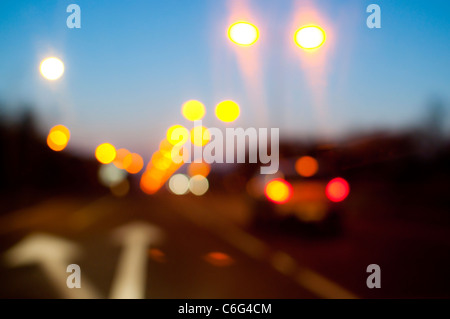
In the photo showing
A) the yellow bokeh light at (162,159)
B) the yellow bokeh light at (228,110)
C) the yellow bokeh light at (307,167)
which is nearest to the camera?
the yellow bokeh light at (307,167)

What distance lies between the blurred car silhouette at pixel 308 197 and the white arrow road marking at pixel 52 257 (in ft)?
16.4

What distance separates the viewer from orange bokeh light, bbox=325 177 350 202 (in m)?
12.4

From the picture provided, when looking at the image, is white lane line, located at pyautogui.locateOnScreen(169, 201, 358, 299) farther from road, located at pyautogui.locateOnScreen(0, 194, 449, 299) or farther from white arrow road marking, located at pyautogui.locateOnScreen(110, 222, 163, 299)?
white arrow road marking, located at pyautogui.locateOnScreen(110, 222, 163, 299)

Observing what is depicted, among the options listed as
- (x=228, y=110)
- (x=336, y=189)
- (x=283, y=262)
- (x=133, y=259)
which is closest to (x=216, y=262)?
(x=283, y=262)

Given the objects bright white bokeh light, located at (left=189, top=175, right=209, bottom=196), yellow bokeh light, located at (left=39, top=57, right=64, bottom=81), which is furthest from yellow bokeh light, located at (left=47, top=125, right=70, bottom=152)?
bright white bokeh light, located at (left=189, top=175, right=209, bottom=196)

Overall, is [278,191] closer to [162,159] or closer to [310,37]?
[310,37]

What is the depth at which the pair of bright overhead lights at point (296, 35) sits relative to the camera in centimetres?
973

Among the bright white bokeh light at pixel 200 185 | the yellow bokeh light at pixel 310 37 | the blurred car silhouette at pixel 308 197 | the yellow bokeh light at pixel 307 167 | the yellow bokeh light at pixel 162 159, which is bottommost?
the blurred car silhouette at pixel 308 197

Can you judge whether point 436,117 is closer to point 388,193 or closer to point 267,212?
point 388,193

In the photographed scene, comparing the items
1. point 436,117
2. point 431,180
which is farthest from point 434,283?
point 436,117

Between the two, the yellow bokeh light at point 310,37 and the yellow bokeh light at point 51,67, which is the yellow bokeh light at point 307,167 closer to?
the yellow bokeh light at point 310,37

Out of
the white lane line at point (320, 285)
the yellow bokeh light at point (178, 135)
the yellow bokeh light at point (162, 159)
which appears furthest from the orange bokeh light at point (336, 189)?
the yellow bokeh light at point (162, 159)
